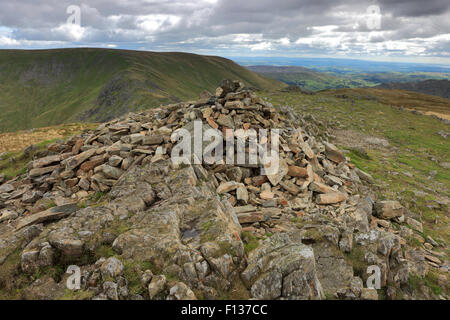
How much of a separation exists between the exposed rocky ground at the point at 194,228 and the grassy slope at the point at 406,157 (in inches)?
89.6

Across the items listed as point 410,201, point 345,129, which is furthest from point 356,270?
point 345,129

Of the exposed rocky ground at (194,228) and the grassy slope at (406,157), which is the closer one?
the exposed rocky ground at (194,228)

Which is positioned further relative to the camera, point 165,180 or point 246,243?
point 165,180

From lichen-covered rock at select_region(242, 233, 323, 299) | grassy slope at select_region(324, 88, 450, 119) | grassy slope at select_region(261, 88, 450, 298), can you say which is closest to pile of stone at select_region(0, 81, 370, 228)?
grassy slope at select_region(261, 88, 450, 298)

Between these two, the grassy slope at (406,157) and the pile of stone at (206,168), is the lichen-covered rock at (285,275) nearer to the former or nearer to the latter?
the pile of stone at (206,168)

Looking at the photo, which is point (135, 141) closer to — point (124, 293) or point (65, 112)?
point (124, 293)

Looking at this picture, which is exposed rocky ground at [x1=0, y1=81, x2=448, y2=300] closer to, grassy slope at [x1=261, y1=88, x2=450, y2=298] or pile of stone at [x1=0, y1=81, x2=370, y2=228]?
pile of stone at [x1=0, y1=81, x2=370, y2=228]

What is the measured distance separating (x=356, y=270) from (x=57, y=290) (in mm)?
10681

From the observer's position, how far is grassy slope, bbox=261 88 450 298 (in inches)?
704

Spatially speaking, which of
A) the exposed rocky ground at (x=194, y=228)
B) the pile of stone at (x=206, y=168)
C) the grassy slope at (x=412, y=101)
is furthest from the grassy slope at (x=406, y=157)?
the grassy slope at (x=412, y=101)

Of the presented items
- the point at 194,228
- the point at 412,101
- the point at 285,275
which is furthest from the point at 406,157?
the point at 412,101

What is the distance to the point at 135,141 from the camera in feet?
56.2

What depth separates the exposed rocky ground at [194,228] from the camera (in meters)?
7.54

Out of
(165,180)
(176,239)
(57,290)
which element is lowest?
(57,290)
